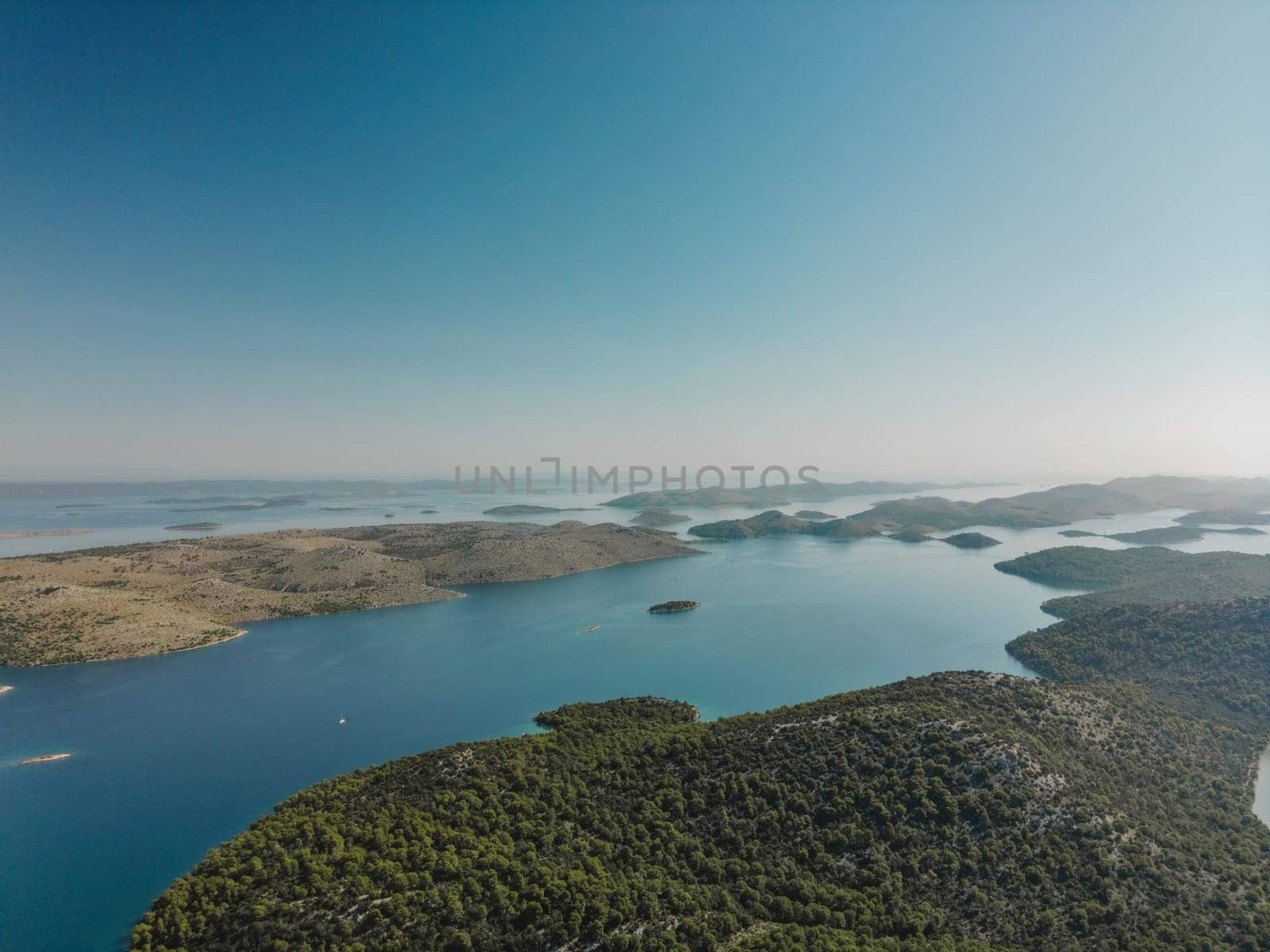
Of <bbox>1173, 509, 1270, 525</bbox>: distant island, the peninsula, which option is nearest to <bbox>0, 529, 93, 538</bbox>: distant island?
the peninsula

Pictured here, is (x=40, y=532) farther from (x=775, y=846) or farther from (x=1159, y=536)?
(x=1159, y=536)

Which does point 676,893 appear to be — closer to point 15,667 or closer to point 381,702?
point 381,702

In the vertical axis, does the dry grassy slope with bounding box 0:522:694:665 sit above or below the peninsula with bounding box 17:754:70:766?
above

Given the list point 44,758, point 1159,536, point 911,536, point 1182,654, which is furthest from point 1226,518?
point 44,758

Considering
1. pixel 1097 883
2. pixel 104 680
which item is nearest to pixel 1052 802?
pixel 1097 883

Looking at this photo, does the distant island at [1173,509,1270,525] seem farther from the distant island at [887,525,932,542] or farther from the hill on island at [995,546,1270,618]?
the hill on island at [995,546,1270,618]

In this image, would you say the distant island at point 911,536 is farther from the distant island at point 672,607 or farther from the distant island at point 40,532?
the distant island at point 40,532

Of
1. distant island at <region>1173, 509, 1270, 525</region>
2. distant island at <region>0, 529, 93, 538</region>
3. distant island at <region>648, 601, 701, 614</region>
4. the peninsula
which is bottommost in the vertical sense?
distant island at <region>648, 601, 701, 614</region>
